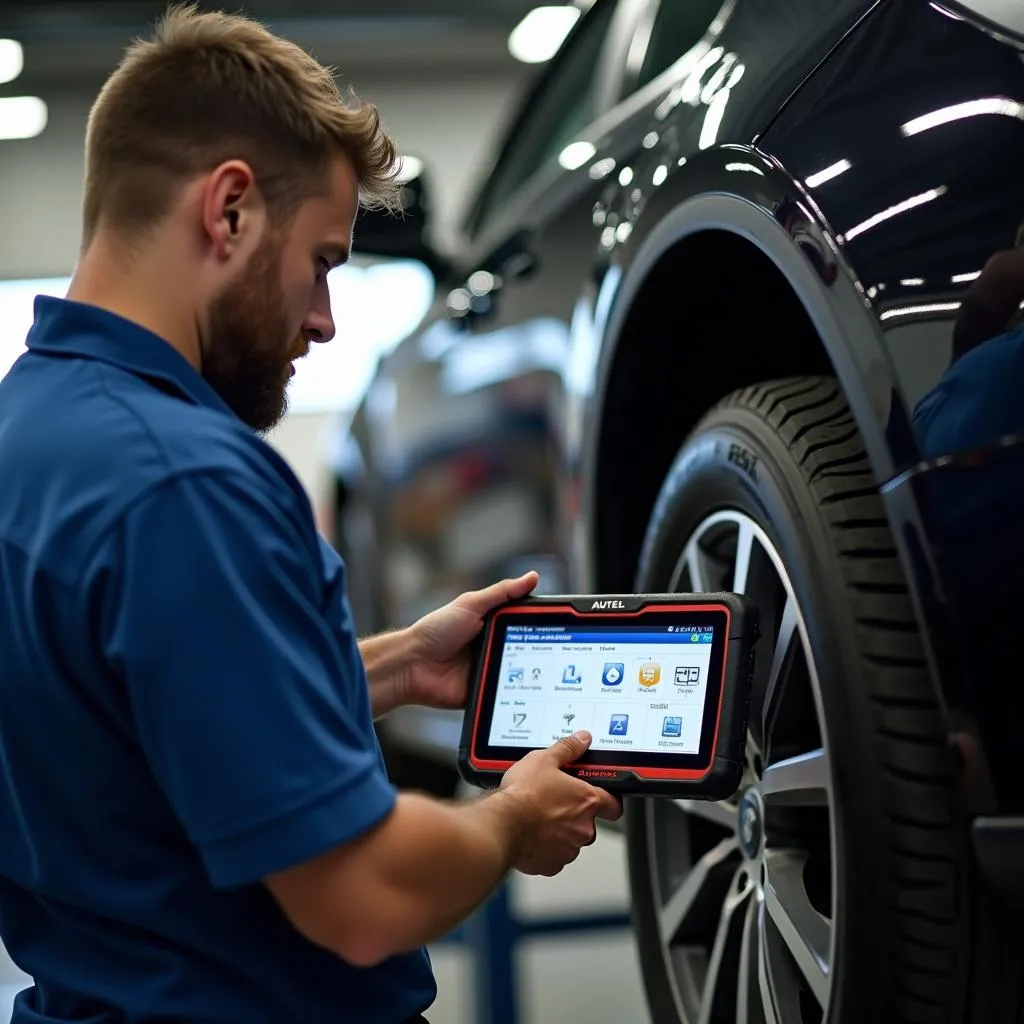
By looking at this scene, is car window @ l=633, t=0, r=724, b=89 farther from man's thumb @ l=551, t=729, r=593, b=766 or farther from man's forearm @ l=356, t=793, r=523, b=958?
man's forearm @ l=356, t=793, r=523, b=958

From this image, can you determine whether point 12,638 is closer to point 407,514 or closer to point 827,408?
point 827,408

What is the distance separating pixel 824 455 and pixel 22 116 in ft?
25.4

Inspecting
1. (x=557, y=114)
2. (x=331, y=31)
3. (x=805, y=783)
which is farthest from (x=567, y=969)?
(x=331, y=31)

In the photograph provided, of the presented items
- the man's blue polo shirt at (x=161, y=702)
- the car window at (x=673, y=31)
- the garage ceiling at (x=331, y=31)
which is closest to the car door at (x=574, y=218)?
the car window at (x=673, y=31)

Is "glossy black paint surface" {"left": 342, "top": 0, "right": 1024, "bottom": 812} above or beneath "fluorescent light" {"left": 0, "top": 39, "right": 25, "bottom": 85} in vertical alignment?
beneath

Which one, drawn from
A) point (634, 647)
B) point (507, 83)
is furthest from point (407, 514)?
point (507, 83)

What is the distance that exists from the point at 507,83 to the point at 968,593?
787 centimetres

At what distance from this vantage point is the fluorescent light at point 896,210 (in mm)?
964

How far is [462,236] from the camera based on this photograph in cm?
324

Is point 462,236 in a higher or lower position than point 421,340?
higher

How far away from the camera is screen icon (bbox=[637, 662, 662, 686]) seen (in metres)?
1.17

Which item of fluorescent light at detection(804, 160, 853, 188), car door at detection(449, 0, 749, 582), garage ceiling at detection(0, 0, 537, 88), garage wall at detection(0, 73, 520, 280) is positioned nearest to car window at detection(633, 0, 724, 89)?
car door at detection(449, 0, 749, 582)

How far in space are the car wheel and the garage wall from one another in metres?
6.75

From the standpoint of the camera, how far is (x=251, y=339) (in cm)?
100
